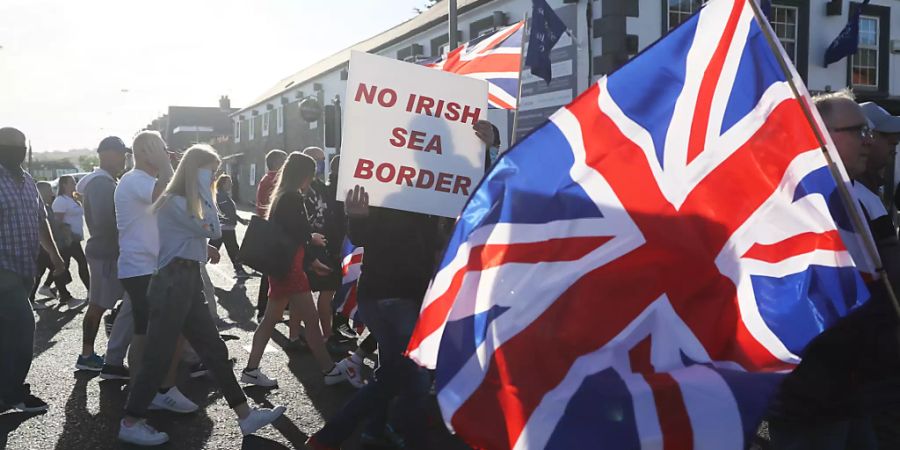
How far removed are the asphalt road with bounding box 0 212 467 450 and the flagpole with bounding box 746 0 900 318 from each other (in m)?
2.92

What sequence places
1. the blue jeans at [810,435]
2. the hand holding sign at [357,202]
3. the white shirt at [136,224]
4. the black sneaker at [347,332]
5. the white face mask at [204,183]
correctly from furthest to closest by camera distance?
the black sneaker at [347,332]
the white shirt at [136,224]
the white face mask at [204,183]
the hand holding sign at [357,202]
the blue jeans at [810,435]

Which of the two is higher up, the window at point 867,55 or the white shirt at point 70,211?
the window at point 867,55

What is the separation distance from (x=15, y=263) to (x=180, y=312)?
130cm

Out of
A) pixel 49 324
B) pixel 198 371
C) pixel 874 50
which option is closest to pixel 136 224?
pixel 198 371

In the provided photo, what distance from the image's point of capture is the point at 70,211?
10.8 metres

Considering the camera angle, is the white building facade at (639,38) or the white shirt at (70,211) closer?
the white shirt at (70,211)

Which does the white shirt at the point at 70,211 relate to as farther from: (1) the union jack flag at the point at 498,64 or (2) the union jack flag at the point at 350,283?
(1) the union jack flag at the point at 498,64

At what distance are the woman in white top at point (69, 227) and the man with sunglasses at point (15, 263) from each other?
5.45 metres

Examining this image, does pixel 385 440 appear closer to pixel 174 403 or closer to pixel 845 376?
pixel 174 403

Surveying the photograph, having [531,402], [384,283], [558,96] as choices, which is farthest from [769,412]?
[558,96]

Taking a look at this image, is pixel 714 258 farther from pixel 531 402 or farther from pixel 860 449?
pixel 860 449

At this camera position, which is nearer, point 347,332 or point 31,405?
point 31,405

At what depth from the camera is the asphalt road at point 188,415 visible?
461cm

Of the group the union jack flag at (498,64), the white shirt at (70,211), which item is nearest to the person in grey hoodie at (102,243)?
the union jack flag at (498,64)
